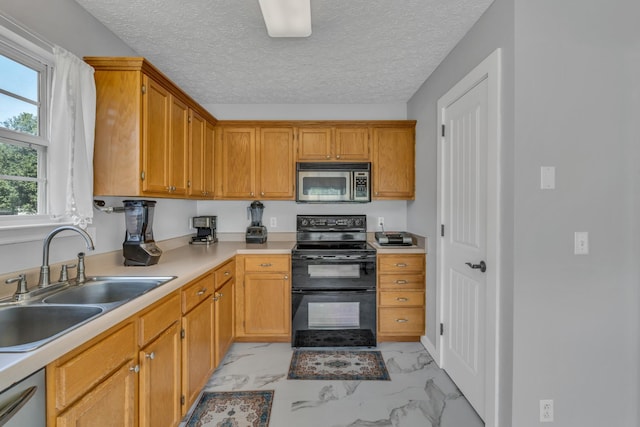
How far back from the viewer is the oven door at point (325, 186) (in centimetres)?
327

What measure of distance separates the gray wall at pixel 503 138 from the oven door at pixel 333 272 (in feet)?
1.86

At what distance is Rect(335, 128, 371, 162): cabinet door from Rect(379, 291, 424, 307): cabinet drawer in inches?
54.2

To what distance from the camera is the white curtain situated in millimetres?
1648

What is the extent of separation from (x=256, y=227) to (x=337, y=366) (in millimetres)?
1628

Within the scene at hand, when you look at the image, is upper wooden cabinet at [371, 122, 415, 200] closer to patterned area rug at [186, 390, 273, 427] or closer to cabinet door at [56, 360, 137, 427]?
patterned area rug at [186, 390, 273, 427]

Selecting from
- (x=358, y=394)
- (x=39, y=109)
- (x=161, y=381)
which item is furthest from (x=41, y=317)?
(x=358, y=394)

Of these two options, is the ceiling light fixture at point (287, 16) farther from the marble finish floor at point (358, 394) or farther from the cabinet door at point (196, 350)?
the marble finish floor at point (358, 394)

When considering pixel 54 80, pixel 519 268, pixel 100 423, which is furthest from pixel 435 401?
pixel 54 80

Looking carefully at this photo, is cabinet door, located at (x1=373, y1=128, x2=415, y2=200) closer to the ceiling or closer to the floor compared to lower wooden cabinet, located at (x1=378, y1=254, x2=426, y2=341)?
closer to the ceiling

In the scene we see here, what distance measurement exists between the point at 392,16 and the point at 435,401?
2.50 meters

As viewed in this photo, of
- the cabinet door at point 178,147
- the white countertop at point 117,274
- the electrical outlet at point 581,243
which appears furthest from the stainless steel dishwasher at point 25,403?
the electrical outlet at point 581,243

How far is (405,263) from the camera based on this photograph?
2965 millimetres

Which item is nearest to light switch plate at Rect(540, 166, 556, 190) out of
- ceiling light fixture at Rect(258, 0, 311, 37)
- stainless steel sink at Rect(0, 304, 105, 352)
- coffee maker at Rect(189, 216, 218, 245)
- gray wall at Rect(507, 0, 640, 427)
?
gray wall at Rect(507, 0, 640, 427)

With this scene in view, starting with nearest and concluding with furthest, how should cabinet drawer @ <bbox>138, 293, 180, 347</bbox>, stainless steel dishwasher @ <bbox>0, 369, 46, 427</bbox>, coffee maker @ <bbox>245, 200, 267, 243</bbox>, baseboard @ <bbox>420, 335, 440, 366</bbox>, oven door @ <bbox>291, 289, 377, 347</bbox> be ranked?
stainless steel dishwasher @ <bbox>0, 369, 46, 427</bbox>, cabinet drawer @ <bbox>138, 293, 180, 347</bbox>, baseboard @ <bbox>420, 335, 440, 366</bbox>, oven door @ <bbox>291, 289, 377, 347</bbox>, coffee maker @ <bbox>245, 200, 267, 243</bbox>
